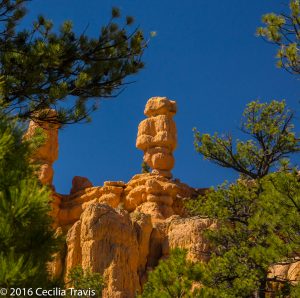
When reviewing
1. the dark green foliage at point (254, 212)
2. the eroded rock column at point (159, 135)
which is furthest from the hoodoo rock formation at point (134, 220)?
the dark green foliage at point (254, 212)

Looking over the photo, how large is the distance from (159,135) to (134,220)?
10.1 metres

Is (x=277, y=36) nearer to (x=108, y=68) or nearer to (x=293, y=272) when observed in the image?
(x=108, y=68)

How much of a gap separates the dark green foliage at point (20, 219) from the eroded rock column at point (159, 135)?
29888mm

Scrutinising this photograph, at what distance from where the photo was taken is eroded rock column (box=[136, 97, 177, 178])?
3550 cm

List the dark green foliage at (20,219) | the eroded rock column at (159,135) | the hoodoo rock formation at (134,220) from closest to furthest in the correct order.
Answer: the dark green foliage at (20,219) < the hoodoo rock formation at (134,220) < the eroded rock column at (159,135)

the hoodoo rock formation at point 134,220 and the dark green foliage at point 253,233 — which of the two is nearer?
the dark green foliage at point 253,233

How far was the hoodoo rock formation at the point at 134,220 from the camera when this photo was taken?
78.5 feet

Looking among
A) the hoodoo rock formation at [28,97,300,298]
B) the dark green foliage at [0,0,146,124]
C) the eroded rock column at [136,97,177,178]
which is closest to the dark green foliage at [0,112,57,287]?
the dark green foliage at [0,0,146,124]

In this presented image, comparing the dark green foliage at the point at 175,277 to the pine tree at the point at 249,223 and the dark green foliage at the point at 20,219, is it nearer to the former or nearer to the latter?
the pine tree at the point at 249,223

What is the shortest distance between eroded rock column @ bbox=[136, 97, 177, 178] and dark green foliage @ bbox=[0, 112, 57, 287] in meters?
29.9

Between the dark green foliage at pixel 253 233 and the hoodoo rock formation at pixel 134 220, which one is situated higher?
the hoodoo rock formation at pixel 134 220

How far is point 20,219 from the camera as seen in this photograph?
4461 mm

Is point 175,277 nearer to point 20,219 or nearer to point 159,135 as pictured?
point 20,219

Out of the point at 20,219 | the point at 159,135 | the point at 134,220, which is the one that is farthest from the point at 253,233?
the point at 159,135
